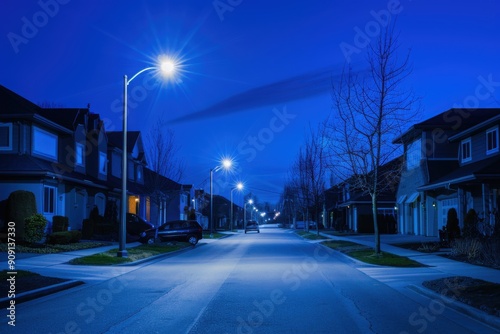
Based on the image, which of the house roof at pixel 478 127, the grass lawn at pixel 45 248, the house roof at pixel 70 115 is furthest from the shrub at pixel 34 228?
the house roof at pixel 478 127

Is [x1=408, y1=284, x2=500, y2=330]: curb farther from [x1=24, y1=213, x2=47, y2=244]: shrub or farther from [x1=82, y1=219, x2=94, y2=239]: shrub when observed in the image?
[x1=82, y1=219, x2=94, y2=239]: shrub

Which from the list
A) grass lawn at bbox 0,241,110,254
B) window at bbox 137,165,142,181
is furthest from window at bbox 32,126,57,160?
window at bbox 137,165,142,181

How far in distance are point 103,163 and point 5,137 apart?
12.9 metres

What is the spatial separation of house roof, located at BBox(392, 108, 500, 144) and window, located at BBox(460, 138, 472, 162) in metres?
1.78

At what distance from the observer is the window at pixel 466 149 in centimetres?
3609

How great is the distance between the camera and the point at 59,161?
115 feet

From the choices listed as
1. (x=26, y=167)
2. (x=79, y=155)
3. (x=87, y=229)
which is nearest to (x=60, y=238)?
(x=26, y=167)

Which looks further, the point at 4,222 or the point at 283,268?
the point at 4,222

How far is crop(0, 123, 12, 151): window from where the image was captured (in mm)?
30158

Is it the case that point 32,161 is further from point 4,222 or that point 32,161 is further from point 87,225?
point 87,225

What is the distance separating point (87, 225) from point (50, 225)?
487 centimetres

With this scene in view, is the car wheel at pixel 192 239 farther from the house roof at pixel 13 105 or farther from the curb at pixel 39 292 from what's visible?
the curb at pixel 39 292

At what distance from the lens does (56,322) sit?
10102 mm

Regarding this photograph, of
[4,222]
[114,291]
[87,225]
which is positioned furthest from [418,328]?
[87,225]
